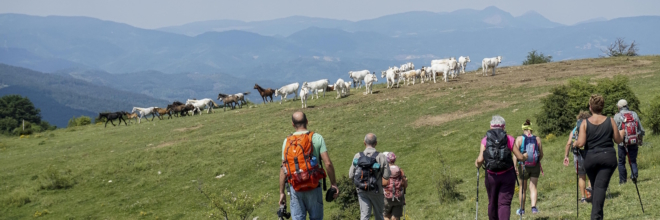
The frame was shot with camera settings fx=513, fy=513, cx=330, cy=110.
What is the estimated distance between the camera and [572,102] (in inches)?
856

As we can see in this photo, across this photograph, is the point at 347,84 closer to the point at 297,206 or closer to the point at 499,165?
the point at 499,165

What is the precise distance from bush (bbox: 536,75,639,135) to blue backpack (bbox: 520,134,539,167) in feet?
40.0

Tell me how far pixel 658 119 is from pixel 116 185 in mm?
24625

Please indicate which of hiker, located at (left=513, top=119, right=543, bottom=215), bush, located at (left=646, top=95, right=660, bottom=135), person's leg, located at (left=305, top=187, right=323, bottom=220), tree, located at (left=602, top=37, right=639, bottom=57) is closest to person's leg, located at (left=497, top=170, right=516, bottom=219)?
hiker, located at (left=513, top=119, right=543, bottom=215)

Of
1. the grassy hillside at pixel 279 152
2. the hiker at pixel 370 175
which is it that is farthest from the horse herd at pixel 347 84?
the hiker at pixel 370 175

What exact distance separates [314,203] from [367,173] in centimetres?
120

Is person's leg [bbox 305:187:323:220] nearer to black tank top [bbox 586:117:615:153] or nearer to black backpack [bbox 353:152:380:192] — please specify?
black backpack [bbox 353:152:380:192]

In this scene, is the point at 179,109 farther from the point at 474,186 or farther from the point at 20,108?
the point at 20,108

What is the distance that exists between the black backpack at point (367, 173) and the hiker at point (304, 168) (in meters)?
0.87

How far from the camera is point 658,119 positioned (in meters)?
18.4

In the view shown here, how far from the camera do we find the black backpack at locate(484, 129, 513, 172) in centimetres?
842

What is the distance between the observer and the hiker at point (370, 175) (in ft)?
29.2

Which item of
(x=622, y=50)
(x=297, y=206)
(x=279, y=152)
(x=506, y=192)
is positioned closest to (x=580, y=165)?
(x=506, y=192)

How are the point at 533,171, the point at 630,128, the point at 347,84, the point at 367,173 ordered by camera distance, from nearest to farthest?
the point at 367,173, the point at 533,171, the point at 630,128, the point at 347,84
